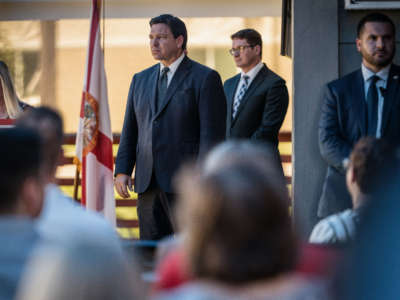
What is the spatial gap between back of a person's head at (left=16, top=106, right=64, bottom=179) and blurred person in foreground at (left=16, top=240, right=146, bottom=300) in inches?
32.8

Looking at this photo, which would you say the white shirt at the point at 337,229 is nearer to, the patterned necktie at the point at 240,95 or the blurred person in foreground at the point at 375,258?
the blurred person in foreground at the point at 375,258

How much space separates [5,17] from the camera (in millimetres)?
7262

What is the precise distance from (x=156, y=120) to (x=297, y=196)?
1046mm

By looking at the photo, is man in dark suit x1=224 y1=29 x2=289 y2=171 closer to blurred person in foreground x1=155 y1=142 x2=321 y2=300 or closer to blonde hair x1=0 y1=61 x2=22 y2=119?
blonde hair x1=0 y1=61 x2=22 y2=119

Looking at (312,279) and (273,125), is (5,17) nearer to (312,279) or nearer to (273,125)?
(273,125)

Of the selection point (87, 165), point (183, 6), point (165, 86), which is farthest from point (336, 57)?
point (183, 6)

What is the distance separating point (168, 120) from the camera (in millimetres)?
5066

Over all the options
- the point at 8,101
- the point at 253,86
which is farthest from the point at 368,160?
the point at 8,101

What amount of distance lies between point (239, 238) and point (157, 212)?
3645 millimetres

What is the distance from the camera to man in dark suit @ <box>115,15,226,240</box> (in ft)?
16.5

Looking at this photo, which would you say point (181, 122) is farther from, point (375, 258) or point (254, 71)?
point (375, 258)

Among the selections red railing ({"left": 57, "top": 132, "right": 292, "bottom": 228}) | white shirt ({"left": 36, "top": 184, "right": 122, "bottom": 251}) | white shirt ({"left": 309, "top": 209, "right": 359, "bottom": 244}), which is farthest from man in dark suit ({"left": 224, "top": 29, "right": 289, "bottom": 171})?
white shirt ({"left": 36, "top": 184, "right": 122, "bottom": 251})

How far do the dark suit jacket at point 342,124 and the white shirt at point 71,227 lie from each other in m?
2.68

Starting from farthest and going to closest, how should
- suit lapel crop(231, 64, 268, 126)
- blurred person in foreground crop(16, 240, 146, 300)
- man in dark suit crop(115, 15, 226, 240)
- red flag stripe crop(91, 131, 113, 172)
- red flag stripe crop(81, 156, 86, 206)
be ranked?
suit lapel crop(231, 64, 268, 126) → man in dark suit crop(115, 15, 226, 240) → red flag stripe crop(91, 131, 113, 172) → red flag stripe crop(81, 156, 86, 206) → blurred person in foreground crop(16, 240, 146, 300)
